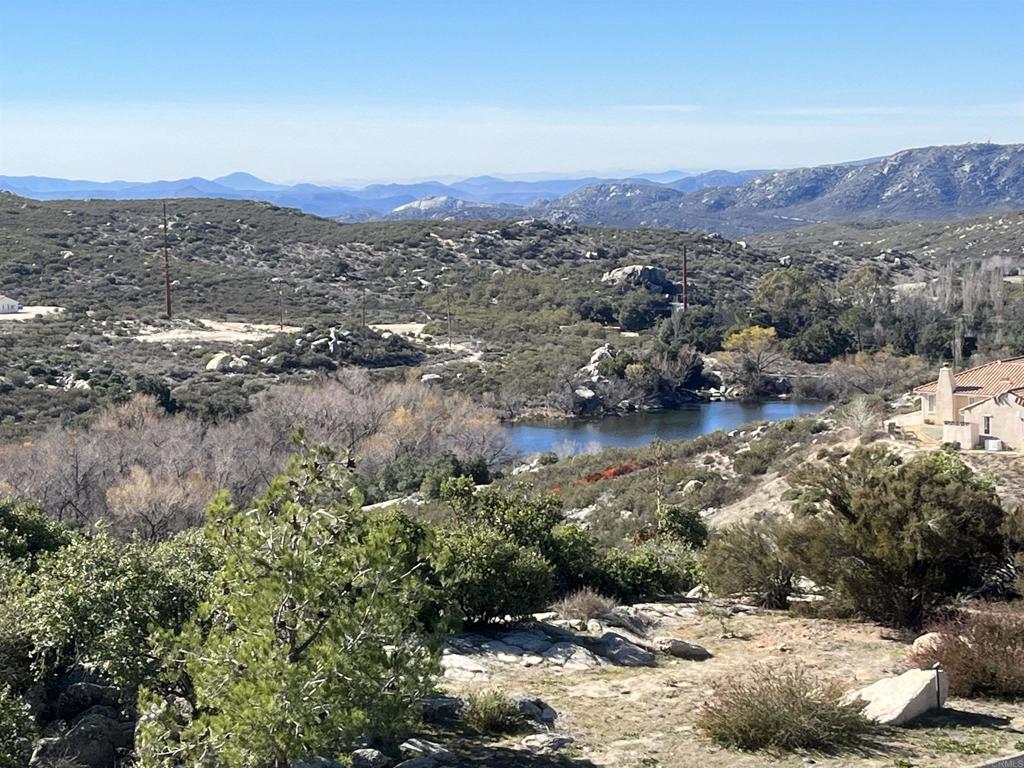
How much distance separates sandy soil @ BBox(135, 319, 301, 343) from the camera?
54656 millimetres

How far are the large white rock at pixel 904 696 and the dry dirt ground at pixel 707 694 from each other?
0.11 metres

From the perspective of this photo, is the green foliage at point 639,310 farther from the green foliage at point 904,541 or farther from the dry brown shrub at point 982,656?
the dry brown shrub at point 982,656

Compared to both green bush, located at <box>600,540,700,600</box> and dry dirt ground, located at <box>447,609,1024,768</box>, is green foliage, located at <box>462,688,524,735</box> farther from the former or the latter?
green bush, located at <box>600,540,700,600</box>

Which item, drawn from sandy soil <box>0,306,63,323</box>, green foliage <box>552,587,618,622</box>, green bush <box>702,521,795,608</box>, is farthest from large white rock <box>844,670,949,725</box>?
sandy soil <box>0,306,63,323</box>

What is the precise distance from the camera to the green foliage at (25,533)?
456 inches

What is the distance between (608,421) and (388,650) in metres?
42.5

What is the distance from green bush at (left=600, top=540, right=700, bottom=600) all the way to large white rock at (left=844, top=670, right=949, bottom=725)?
541cm

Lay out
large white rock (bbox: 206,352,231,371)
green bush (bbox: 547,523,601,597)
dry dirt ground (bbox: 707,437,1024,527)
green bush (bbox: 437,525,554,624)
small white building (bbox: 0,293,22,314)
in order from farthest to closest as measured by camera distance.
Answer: small white building (bbox: 0,293,22,314), large white rock (bbox: 206,352,231,371), dry dirt ground (bbox: 707,437,1024,527), green bush (bbox: 547,523,601,597), green bush (bbox: 437,525,554,624)

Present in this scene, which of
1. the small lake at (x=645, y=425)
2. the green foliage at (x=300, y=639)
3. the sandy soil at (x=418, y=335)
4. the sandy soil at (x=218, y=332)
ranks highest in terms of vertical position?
the green foliage at (x=300, y=639)

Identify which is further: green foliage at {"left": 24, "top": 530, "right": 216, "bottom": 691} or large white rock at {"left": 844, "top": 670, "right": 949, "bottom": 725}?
large white rock at {"left": 844, "top": 670, "right": 949, "bottom": 725}

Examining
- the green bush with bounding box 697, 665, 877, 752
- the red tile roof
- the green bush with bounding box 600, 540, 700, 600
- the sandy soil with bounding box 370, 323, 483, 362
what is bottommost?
the sandy soil with bounding box 370, 323, 483, 362

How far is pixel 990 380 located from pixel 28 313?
47.4m

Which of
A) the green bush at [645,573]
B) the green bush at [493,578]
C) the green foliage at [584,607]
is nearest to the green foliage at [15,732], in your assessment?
the green bush at [493,578]

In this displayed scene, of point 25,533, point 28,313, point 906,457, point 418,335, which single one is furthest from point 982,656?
point 28,313
